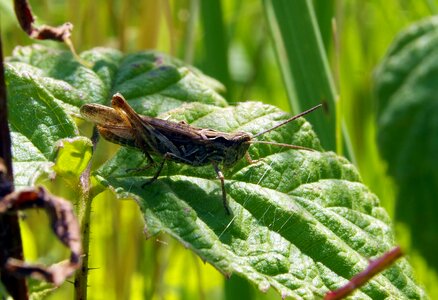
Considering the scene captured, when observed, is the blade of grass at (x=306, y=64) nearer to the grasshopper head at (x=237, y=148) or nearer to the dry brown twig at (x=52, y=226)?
the grasshopper head at (x=237, y=148)

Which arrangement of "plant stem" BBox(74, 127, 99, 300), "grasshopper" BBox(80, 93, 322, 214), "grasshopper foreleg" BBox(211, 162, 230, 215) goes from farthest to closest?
"grasshopper" BBox(80, 93, 322, 214), "grasshopper foreleg" BBox(211, 162, 230, 215), "plant stem" BBox(74, 127, 99, 300)

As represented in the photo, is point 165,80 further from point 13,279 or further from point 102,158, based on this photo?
point 102,158

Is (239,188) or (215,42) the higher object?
(215,42)

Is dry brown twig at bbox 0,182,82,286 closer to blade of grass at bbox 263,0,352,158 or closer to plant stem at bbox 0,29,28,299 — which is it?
plant stem at bbox 0,29,28,299

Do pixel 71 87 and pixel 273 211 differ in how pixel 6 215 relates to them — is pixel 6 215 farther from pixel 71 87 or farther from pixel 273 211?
pixel 71 87

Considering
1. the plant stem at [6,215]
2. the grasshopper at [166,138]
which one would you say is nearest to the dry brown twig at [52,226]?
the plant stem at [6,215]

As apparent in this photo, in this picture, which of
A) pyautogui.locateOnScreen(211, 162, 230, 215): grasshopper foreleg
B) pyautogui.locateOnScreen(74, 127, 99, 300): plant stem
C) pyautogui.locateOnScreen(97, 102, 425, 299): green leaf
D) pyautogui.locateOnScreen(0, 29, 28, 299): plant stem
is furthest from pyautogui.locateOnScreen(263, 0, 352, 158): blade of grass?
pyautogui.locateOnScreen(0, 29, 28, 299): plant stem

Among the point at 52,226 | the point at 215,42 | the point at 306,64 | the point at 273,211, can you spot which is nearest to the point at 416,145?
the point at 52,226

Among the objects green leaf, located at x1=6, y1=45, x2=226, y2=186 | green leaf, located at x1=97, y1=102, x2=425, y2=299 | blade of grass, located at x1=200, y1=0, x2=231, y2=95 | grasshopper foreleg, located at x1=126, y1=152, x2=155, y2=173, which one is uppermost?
blade of grass, located at x1=200, y1=0, x2=231, y2=95
